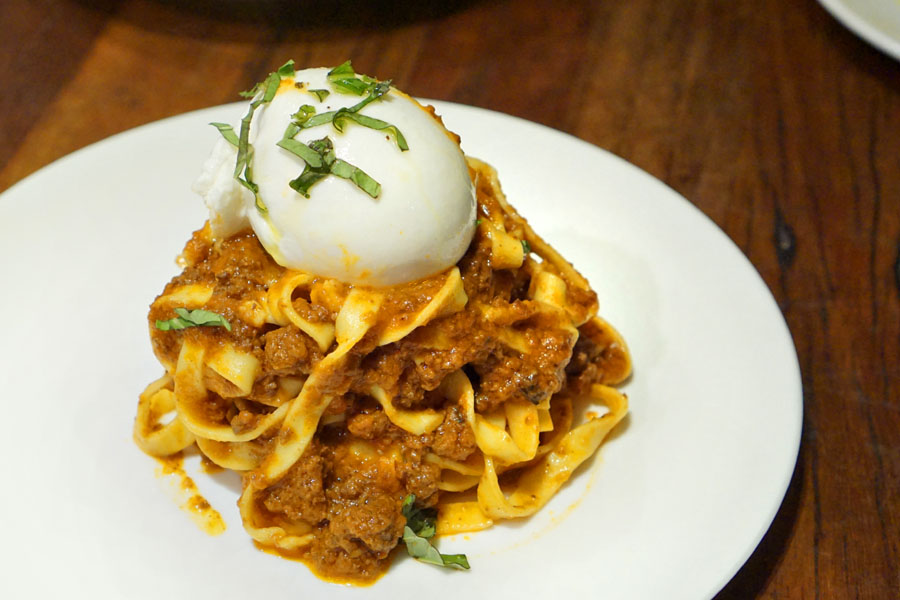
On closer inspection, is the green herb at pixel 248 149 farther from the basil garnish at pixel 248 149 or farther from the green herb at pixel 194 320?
the green herb at pixel 194 320

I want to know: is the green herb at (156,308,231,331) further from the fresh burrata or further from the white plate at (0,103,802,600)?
the white plate at (0,103,802,600)

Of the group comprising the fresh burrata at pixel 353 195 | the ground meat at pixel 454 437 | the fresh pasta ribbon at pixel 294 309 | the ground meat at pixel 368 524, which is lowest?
the ground meat at pixel 368 524

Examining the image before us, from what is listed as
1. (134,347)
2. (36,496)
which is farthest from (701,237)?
(36,496)

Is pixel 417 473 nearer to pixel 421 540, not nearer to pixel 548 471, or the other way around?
pixel 421 540

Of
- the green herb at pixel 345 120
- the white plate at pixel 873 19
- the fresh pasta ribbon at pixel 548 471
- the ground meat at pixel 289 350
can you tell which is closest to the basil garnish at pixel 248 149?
the green herb at pixel 345 120

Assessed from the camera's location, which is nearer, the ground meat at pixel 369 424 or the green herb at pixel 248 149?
the green herb at pixel 248 149

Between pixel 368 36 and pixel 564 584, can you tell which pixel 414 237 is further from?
pixel 368 36
